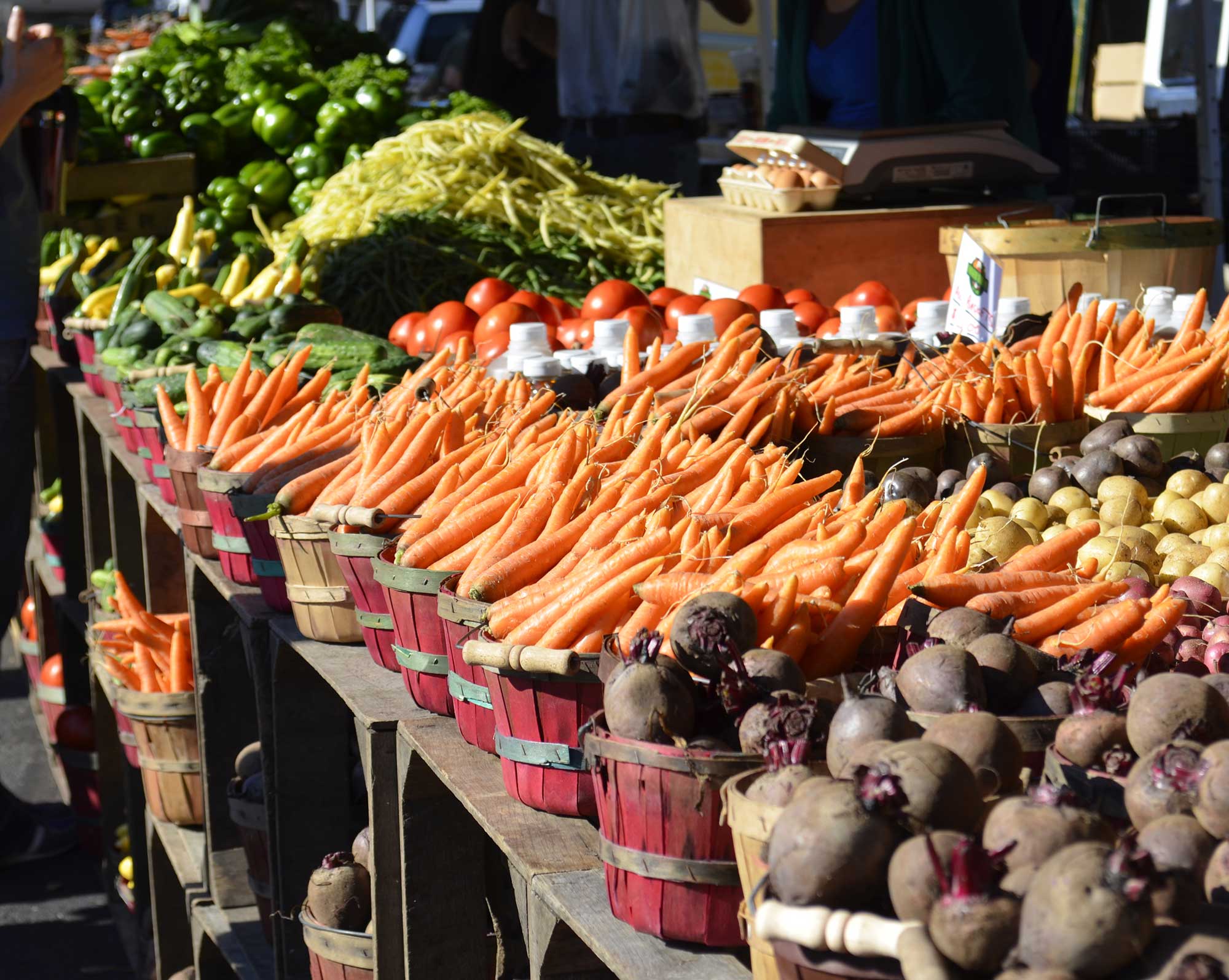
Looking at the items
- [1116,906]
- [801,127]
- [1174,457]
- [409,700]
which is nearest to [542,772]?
[409,700]

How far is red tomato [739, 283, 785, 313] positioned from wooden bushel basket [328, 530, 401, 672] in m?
1.78

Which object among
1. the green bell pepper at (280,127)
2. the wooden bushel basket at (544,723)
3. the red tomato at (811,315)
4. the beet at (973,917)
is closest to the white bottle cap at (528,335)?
the red tomato at (811,315)

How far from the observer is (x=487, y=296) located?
163 inches

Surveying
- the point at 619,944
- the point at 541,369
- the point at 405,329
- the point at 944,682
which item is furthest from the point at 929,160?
the point at 619,944

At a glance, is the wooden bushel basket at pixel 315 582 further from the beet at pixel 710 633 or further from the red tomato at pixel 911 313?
the red tomato at pixel 911 313

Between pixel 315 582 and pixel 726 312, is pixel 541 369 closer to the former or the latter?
pixel 726 312

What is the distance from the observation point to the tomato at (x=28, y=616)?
576cm

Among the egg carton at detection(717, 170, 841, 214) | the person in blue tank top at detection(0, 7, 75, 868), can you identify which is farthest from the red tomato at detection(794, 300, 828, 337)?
the person in blue tank top at detection(0, 7, 75, 868)

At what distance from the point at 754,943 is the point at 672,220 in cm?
400

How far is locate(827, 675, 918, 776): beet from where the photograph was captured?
1.20 metres

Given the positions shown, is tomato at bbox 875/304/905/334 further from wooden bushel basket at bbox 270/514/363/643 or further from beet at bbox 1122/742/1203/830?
beet at bbox 1122/742/1203/830

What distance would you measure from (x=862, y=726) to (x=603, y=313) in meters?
2.75

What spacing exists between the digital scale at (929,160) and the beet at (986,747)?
3.24 metres

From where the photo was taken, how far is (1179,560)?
2.04 metres
